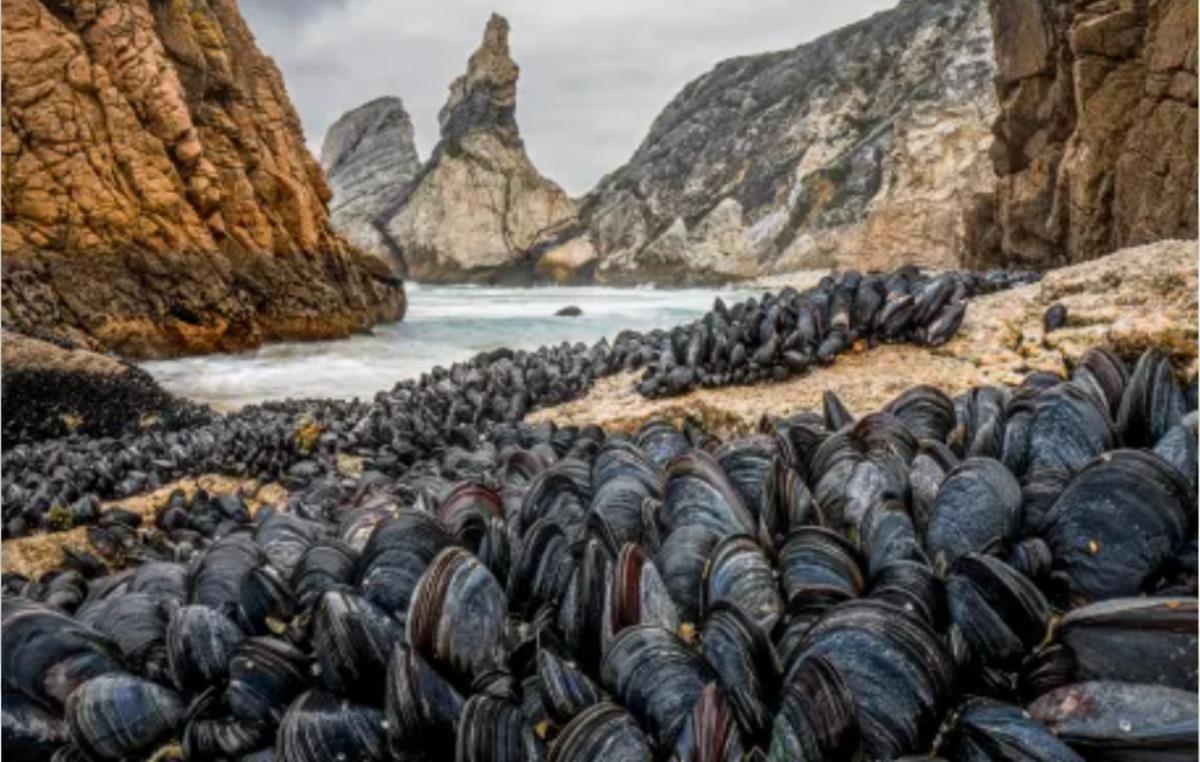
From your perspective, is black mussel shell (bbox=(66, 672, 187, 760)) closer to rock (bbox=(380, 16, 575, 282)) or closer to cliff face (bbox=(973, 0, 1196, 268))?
cliff face (bbox=(973, 0, 1196, 268))

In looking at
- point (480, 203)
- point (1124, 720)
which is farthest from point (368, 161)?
point (1124, 720)

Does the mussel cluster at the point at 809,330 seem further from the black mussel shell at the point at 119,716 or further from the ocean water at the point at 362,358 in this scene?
the ocean water at the point at 362,358

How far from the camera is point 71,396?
923 centimetres

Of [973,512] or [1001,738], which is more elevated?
[973,512]

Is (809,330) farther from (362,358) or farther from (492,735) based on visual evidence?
(362,358)

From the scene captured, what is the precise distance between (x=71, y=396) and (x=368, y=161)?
10079cm

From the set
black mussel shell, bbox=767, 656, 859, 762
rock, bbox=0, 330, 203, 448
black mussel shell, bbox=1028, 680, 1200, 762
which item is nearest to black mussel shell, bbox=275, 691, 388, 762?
black mussel shell, bbox=767, 656, 859, 762

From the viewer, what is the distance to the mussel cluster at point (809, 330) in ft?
15.4

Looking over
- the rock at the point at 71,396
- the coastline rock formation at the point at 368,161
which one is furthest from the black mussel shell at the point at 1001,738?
the coastline rock formation at the point at 368,161

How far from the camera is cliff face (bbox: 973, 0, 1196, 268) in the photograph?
42.5ft

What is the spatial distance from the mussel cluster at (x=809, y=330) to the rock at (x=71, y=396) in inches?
252

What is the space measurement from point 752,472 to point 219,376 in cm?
1485

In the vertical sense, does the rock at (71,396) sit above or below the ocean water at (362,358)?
above

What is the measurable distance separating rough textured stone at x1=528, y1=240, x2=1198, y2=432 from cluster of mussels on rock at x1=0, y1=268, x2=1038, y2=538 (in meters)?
0.14
